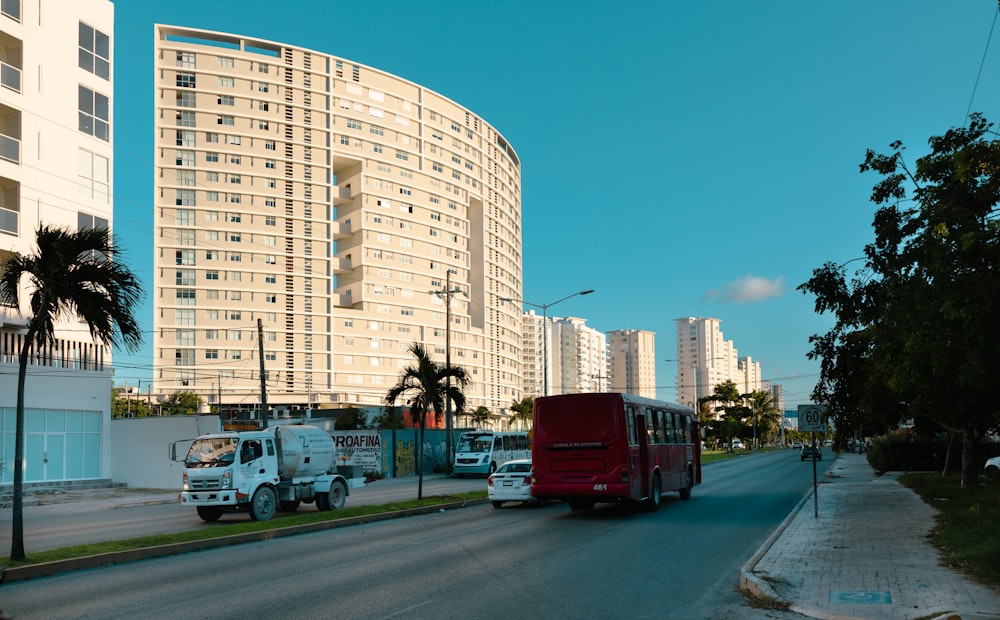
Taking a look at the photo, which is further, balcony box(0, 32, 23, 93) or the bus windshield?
balcony box(0, 32, 23, 93)

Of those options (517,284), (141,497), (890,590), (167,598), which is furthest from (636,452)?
(517,284)

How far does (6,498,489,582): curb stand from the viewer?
13.3 meters

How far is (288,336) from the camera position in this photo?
355 feet

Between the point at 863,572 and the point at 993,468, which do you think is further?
the point at 993,468

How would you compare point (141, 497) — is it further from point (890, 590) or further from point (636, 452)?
point (890, 590)

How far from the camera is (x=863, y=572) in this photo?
11.7 meters

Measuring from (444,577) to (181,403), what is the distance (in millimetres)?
90153

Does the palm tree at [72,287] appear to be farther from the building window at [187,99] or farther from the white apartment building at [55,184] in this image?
the building window at [187,99]

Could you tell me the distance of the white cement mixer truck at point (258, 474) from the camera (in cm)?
2141

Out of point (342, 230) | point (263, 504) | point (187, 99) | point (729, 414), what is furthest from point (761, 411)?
point (263, 504)

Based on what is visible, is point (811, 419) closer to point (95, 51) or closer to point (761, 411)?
point (95, 51)

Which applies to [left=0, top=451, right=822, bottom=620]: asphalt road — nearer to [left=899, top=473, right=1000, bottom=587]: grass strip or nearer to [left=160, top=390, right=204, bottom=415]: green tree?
[left=899, top=473, right=1000, bottom=587]: grass strip

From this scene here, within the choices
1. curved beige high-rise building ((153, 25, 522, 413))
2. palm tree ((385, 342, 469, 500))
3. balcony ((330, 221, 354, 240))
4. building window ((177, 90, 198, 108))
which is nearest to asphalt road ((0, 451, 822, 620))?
palm tree ((385, 342, 469, 500))

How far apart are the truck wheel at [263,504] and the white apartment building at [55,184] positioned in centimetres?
1956
